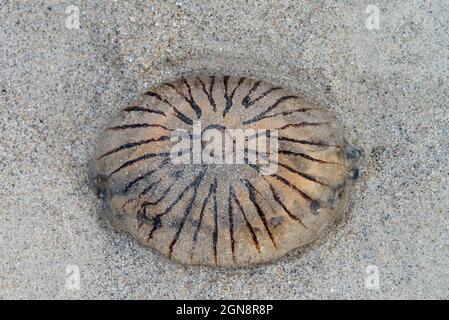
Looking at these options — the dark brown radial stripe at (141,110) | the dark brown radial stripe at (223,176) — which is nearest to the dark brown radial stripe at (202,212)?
the dark brown radial stripe at (223,176)

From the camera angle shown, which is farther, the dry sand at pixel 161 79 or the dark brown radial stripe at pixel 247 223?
the dry sand at pixel 161 79

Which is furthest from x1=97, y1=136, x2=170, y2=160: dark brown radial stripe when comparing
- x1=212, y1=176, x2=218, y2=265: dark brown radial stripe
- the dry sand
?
x1=212, y1=176, x2=218, y2=265: dark brown radial stripe

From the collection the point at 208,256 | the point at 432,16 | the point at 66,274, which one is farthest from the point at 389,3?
the point at 66,274

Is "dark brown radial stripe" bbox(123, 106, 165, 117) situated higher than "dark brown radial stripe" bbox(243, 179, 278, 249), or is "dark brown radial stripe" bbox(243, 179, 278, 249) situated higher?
"dark brown radial stripe" bbox(123, 106, 165, 117)

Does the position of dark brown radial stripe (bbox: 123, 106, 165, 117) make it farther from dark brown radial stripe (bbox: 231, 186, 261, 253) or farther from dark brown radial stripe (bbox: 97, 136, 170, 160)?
dark brown radial stripe (bbox: 231, 186, 261, 253)

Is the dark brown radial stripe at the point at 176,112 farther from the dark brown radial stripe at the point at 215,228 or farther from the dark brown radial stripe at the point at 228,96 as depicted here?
the dark brown radial stripe at the point at 215,228

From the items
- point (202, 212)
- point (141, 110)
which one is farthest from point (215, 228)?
point (141, 110)

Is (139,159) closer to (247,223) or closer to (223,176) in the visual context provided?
(223,176)
